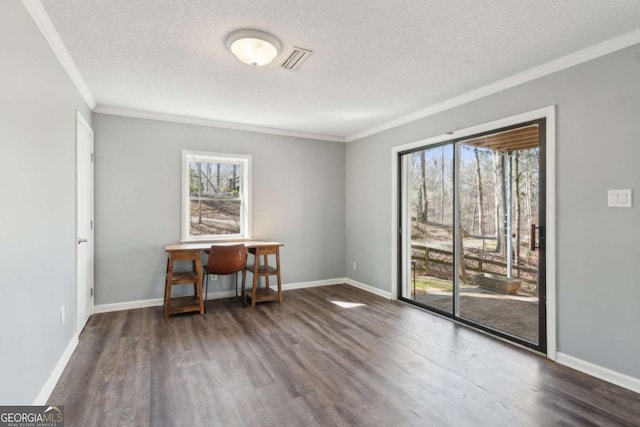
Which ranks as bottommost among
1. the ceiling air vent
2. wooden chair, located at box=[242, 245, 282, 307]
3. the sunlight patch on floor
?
the sunlight patch on floor

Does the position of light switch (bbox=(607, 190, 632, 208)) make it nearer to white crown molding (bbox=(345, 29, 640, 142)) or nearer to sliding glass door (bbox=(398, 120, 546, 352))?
sliding glass door (bbox=(398, 120, 546, 352))

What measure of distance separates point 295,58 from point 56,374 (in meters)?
2.94

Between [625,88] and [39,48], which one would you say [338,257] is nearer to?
[625,88]

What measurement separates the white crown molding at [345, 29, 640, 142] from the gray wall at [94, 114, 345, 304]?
73.6 inches

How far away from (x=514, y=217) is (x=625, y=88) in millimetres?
1635

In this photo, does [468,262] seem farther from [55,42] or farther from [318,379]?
[55,42]

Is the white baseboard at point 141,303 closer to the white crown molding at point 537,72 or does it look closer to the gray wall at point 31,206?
the gray wall at point 31,206

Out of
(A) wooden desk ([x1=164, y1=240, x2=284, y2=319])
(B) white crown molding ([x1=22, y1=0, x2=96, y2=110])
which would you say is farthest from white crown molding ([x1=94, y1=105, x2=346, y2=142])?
(A) wooden desk ([x1=164, y1=240, x2=284, y2=319])

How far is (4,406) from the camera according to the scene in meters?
1.56

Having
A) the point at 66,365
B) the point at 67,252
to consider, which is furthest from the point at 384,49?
the point at 66,365

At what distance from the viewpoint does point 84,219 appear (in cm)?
338

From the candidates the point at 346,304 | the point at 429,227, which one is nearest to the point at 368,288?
the point at 346,304

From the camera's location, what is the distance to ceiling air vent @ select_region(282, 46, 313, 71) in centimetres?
250

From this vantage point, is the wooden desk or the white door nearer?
the white door
